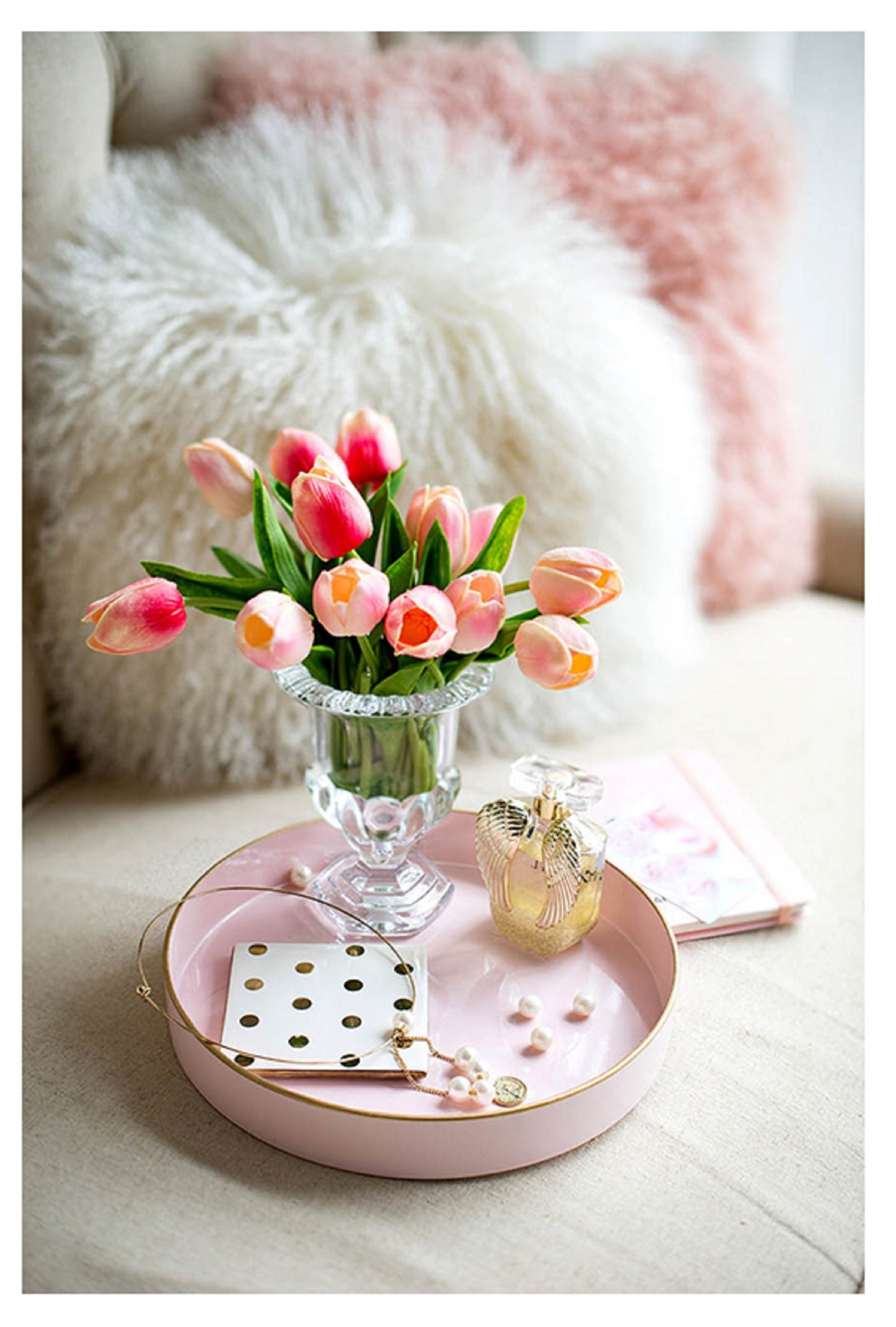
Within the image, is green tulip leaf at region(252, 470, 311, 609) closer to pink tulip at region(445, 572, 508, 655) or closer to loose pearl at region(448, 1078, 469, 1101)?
pink tulip at region(445, 572, 508, 655)

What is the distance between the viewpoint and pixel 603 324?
99 cm

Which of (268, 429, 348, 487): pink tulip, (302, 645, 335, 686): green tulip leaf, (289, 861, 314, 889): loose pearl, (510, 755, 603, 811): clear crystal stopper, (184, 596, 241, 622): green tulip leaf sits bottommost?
(289, 861, 314, 889): loose pearl

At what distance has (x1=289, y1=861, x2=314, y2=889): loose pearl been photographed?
0.76 m

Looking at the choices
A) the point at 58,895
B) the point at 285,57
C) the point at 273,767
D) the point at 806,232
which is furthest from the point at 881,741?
the point at 806,232

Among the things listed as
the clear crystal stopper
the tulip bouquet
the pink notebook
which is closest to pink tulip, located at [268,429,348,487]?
the tulip bouquet

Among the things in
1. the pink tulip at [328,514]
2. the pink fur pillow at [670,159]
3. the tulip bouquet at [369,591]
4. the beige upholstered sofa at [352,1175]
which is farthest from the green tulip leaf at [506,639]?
the pink fur pillow at [670,159]

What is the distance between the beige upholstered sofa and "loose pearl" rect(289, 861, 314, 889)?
9cm

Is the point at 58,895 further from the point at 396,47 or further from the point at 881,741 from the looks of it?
the point at 396,47

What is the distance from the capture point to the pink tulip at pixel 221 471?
714 millimetres

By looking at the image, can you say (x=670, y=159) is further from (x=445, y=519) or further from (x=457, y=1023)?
(x=457, y=1023)

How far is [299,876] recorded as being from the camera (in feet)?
2.50

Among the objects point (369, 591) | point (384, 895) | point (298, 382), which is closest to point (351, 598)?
point (369, 591)

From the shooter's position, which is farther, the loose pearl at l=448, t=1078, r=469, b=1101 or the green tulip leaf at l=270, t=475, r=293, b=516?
the green tulip leaf at l=270, t=475, r=293, b=516

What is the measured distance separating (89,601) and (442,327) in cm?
36
